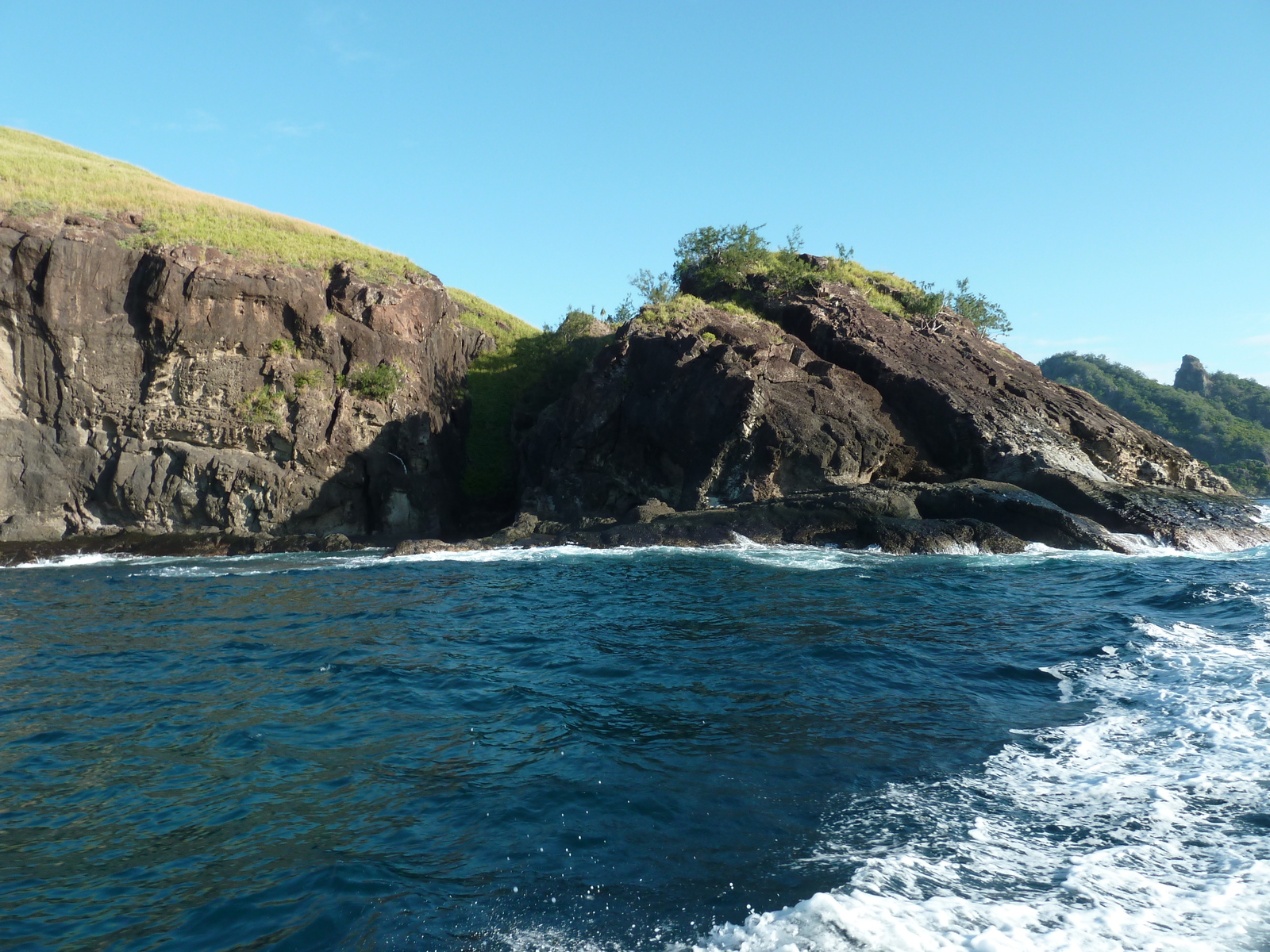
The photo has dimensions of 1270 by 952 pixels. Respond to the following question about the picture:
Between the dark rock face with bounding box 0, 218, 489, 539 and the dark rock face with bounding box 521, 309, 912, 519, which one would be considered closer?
the dark rock face with bounding box 521, 309, 912, 519

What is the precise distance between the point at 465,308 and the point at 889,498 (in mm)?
33236

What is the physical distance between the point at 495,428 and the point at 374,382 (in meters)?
7.15

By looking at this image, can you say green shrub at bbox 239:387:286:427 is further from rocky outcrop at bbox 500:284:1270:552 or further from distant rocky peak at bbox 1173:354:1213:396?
distant rocky peak at bbox 1173:354:1213:396

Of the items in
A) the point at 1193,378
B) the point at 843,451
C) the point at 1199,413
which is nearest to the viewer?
the point at 843,451

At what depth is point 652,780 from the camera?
7609 mm

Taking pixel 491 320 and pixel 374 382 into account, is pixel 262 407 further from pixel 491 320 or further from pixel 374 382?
pixel 491 320

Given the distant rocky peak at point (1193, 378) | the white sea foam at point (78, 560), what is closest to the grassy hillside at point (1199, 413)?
the distant rocky peak at point (1193, 378)

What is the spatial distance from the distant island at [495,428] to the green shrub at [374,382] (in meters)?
0.13

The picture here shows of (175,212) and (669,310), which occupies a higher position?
(175,212)

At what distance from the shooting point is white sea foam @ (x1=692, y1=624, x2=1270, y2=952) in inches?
200

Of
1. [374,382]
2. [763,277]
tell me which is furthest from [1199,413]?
[374,382]

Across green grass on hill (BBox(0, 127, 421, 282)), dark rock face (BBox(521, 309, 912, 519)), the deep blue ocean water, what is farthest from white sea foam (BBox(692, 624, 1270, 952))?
green grass on hill (BBox(0, 127, 421, 282))

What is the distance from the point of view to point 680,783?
296 inches

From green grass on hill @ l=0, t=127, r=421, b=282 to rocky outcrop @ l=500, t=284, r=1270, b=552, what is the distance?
560 inches
